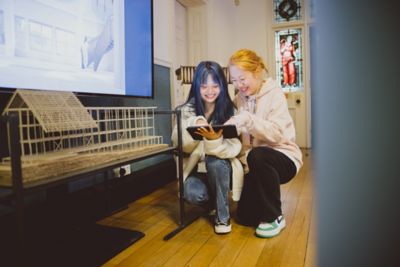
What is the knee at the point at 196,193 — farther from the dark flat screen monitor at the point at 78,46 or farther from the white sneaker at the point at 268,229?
the dark flat screen monitor at the point at 78,46

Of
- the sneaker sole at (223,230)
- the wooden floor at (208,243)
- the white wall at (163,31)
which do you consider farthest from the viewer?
the white wall at (163,31)

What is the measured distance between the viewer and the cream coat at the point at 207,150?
4.36ft

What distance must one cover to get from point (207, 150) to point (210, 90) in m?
0.32

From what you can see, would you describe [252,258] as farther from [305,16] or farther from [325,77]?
[305,16]

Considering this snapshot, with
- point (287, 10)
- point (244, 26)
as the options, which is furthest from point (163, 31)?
point (287, 10)

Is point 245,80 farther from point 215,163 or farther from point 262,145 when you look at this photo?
point 215,163

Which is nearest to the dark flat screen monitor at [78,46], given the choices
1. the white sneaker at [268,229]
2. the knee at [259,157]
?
the knee at [259,157]

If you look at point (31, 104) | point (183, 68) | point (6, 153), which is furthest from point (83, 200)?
point (183, 68)

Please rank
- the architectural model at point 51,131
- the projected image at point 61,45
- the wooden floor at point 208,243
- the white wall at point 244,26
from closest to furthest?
the architectural model at point 51,131, the projected image at point 61,45, the wooden floor at point 208,243, the white wall at point 244,26

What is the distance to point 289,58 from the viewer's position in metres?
4.31

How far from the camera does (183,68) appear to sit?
2.34 meters

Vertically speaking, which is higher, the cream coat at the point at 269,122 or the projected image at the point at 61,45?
the projected image at the point at 61,45

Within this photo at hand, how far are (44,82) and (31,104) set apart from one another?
0.24 meters

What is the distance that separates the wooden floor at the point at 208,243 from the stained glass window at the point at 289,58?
289 cm
